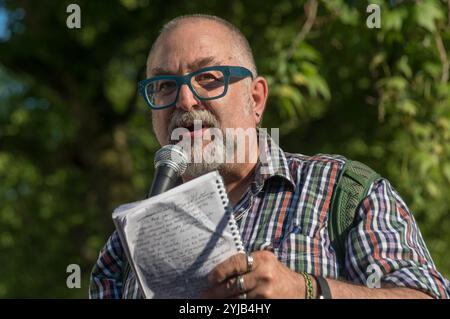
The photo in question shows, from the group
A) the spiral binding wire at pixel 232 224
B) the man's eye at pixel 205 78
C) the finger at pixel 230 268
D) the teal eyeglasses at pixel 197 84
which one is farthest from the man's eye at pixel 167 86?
the finger at pixel 230 268

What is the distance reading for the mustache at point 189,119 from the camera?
2531mm

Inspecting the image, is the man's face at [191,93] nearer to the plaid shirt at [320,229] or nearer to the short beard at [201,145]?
the short beard at [201,145]

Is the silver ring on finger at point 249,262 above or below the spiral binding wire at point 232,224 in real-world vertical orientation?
below

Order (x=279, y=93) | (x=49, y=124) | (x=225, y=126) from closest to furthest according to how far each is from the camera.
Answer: (x=225, y=126) → (x=279, y=93) → (x=49, y=124)

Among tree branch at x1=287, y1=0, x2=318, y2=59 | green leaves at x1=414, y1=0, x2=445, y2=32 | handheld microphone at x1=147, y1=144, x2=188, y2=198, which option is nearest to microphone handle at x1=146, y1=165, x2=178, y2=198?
handheld microphone at x1=147, y1=144, x2=188, y2=198

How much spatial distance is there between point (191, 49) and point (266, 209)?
26.4 inches

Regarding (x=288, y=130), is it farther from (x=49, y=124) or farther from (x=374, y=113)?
(x=49, y=124)

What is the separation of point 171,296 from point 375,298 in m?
0.56

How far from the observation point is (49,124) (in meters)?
8.24

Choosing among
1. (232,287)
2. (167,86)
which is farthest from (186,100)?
(232,287)

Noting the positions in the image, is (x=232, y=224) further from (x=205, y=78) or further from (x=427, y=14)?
(x=427, y=14)

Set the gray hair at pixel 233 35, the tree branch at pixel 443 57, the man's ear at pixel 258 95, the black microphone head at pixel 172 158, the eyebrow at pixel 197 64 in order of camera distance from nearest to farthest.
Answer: the black microphone head at pixel 172 158, the eyebrow at pixel 197 64, the gray hair at pixel 233 35, the man's ear at pixel 258 95, the tree branch at pixel 443 57

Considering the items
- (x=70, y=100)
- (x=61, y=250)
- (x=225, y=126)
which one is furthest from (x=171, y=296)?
(x=61, y=250)

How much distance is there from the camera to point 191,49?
2.64m
